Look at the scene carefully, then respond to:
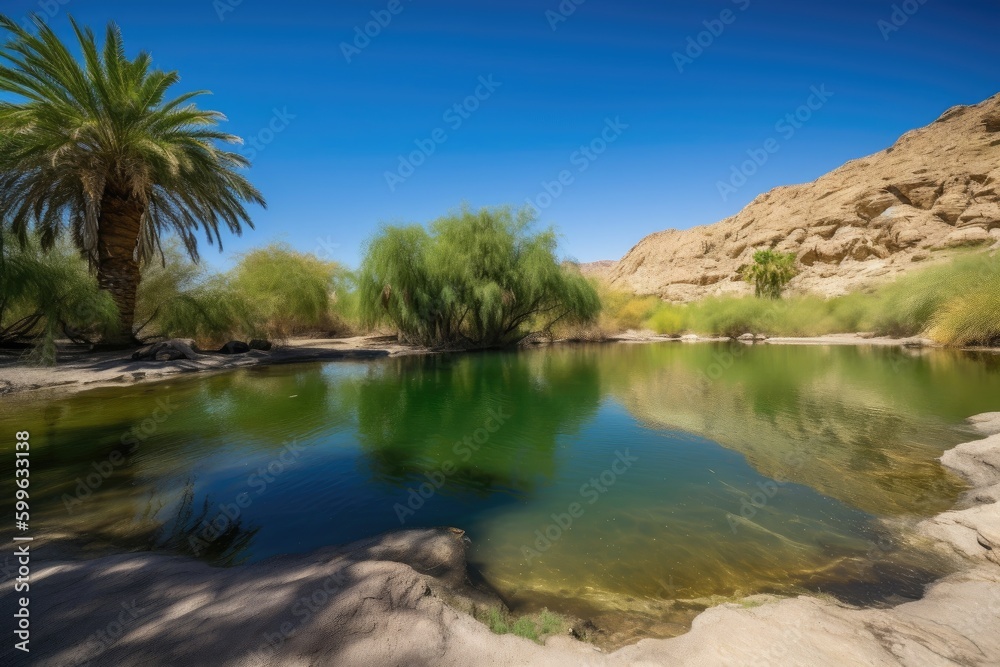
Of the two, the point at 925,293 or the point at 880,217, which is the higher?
the point at 880,217

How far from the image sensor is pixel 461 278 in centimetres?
2295

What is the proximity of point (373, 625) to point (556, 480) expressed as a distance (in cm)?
359

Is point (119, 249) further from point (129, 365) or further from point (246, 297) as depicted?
point (246, 297)

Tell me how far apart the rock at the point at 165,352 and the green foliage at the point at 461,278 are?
881cm

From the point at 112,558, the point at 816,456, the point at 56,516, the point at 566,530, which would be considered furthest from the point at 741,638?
the point at 56,516

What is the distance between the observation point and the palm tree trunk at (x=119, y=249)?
552 inches

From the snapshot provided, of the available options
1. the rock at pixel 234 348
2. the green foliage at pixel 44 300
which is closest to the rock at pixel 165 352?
the green foliage at pixel 44 300

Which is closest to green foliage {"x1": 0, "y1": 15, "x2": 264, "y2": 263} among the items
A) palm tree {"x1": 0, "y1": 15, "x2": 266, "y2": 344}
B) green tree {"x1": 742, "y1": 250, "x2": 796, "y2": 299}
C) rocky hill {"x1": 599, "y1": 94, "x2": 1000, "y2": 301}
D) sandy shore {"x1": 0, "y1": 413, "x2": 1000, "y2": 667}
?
palm tree {"x1": 0, "y1": 15, "x2": 266, "y2": 344}

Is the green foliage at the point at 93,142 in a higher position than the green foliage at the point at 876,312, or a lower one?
higher

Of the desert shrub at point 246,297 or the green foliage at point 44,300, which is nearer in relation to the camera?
the green foliage at point 44,300

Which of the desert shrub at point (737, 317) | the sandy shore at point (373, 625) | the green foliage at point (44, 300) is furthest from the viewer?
the desert shrub at point (737, 317)

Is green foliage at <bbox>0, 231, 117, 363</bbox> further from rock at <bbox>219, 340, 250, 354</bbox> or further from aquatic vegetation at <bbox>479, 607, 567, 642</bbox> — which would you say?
aquatic vegetation at <bbox>479, 607, 567, 642</bbox>

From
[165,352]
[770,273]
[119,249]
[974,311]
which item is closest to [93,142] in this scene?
[119,249]

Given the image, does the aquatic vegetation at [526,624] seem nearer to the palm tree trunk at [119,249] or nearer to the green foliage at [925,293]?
the palm tree trunk at [119,249]
